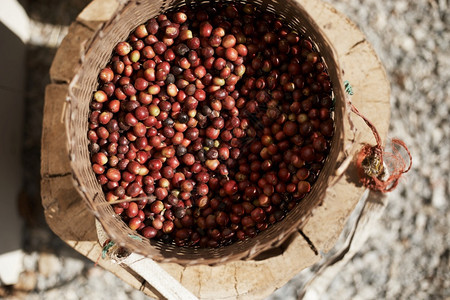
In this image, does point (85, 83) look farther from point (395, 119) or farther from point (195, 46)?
point (395, 119)

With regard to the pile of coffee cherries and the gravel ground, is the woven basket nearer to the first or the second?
the pile of coffee cherries

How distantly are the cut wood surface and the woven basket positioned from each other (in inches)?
4.1

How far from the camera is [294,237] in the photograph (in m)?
2.01

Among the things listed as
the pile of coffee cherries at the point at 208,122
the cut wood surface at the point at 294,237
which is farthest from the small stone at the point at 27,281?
the pile of coffee cherries at the point at 208,122

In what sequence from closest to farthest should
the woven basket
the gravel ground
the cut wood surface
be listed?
the woven basket, the cut wood surface, the gravel ground

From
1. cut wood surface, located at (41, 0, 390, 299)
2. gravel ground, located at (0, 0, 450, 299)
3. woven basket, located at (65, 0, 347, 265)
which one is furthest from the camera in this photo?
gravel ground, located at (0, 0, 450, 299)

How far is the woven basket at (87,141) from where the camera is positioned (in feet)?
5.49

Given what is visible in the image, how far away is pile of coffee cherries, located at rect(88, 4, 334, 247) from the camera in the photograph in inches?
82.2

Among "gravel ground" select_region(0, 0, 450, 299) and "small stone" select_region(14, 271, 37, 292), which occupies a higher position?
"gravel ground" select_region(0, 0, 450, 299)

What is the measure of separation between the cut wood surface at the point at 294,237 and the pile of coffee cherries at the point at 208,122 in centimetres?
13

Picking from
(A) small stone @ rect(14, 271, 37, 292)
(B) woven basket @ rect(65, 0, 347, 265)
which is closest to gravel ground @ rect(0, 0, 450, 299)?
(A) small stone @ rect(14, 271, 37, 292)

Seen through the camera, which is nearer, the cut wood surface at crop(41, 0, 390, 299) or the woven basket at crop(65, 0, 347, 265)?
the woven basket at crop(65, 0, 347, 265)

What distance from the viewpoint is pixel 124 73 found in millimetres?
2152

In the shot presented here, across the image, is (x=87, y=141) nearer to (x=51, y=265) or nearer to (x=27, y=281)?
(x=51, y=265)
